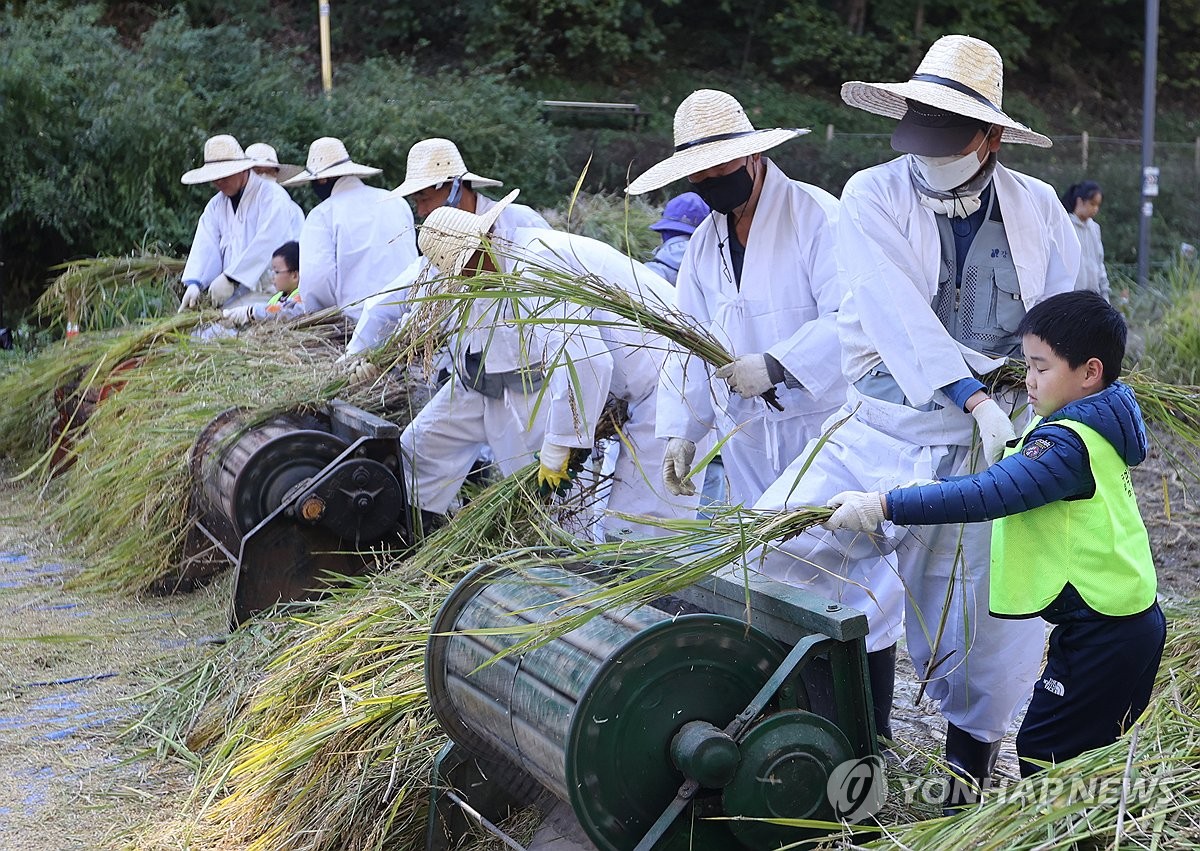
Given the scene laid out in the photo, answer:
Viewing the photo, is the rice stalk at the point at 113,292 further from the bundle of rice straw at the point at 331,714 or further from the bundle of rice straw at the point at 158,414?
the bundle of rice straw at the point at 331,714

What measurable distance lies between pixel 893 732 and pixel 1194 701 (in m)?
0.92

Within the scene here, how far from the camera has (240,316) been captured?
21.7ft

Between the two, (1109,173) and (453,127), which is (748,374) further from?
(1109,173)

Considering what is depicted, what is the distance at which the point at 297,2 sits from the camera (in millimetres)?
18375

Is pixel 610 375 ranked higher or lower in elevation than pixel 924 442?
lower

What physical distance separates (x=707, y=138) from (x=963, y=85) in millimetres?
771

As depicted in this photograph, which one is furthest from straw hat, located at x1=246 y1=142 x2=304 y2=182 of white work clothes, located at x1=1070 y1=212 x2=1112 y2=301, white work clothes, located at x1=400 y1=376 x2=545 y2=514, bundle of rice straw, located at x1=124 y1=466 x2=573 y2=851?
white work clothes, located at x1=1070 y1=212 x2=1112 y2=301

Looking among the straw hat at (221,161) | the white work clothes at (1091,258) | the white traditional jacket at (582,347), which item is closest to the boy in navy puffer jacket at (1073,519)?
the white traditional jacket at (582,347)

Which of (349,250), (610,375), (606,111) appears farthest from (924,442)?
(606,111)

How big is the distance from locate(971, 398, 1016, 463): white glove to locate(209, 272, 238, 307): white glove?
5.56 metres

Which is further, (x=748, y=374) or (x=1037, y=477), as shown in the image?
(x=748, y=374)

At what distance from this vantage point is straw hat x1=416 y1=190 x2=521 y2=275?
362 centimetres

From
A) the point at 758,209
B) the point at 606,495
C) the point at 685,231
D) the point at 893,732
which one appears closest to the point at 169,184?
the point at 685,231

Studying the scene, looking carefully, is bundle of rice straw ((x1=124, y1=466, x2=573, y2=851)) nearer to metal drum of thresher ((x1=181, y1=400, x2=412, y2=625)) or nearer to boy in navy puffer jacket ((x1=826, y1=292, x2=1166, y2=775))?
metal drum of thresher ((x1=181, y1=400, x2=412, y2=625))
